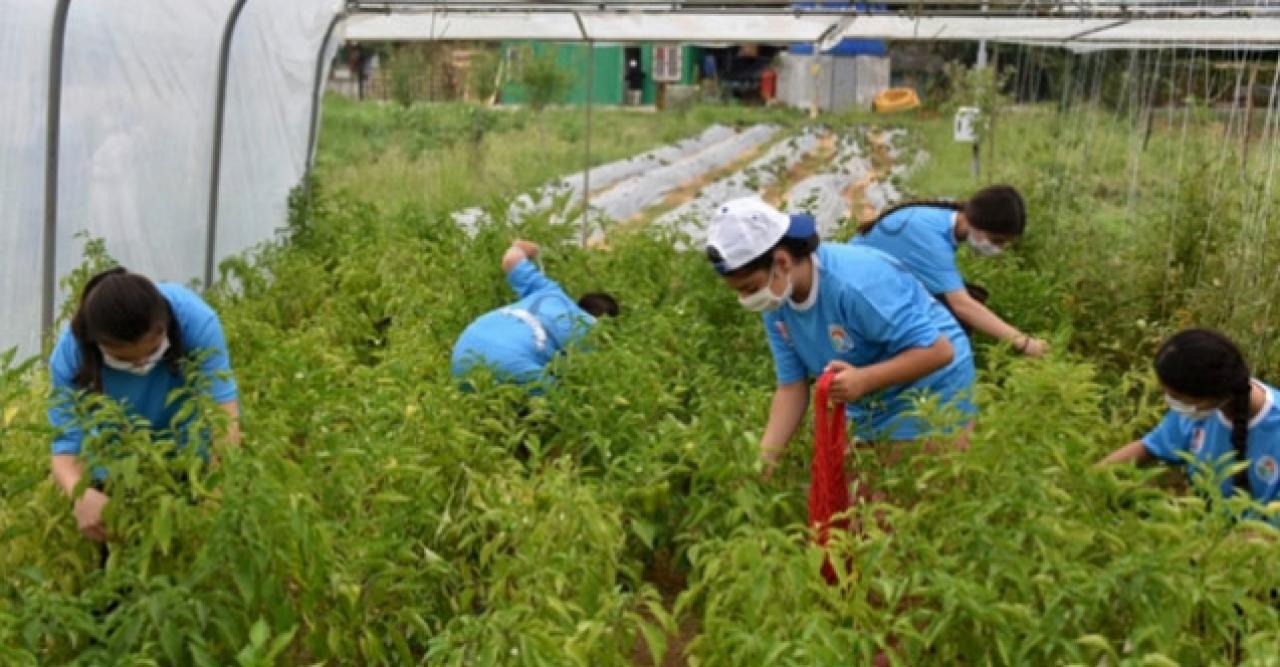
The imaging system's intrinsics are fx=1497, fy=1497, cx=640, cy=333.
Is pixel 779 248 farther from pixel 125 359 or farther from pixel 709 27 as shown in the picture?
pixel 709 27

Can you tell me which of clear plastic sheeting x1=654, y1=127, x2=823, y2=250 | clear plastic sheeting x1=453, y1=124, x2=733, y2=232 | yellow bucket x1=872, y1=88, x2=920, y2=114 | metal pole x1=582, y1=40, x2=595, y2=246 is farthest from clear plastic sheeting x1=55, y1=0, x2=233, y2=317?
yellow bucket x1=872, y1=88, x2=920, y2=114

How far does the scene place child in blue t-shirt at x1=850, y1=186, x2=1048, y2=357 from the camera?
5.17 m

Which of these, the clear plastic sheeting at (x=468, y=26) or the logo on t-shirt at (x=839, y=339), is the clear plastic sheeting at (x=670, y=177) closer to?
the clear plastic sheeting at (x=468, y=26)

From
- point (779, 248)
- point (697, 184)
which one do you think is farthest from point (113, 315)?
point (697, 184)

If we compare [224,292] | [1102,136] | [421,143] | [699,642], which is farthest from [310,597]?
[421,143]

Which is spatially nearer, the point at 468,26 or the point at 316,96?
the point at 468,26

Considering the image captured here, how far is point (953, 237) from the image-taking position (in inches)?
213

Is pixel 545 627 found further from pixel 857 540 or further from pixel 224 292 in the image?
pixel 224 292

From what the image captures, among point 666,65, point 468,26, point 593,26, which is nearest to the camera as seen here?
point 593,26

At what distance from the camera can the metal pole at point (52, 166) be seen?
6.32 meters

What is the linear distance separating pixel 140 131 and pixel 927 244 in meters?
4.22

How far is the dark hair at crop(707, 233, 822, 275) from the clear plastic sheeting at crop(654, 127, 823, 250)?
12.9 ft

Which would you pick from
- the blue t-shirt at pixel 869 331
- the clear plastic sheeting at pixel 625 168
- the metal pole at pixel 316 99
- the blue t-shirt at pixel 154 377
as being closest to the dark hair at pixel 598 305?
the blue t-shirt at pixel 869 331

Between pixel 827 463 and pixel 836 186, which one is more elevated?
pixel 827 463
